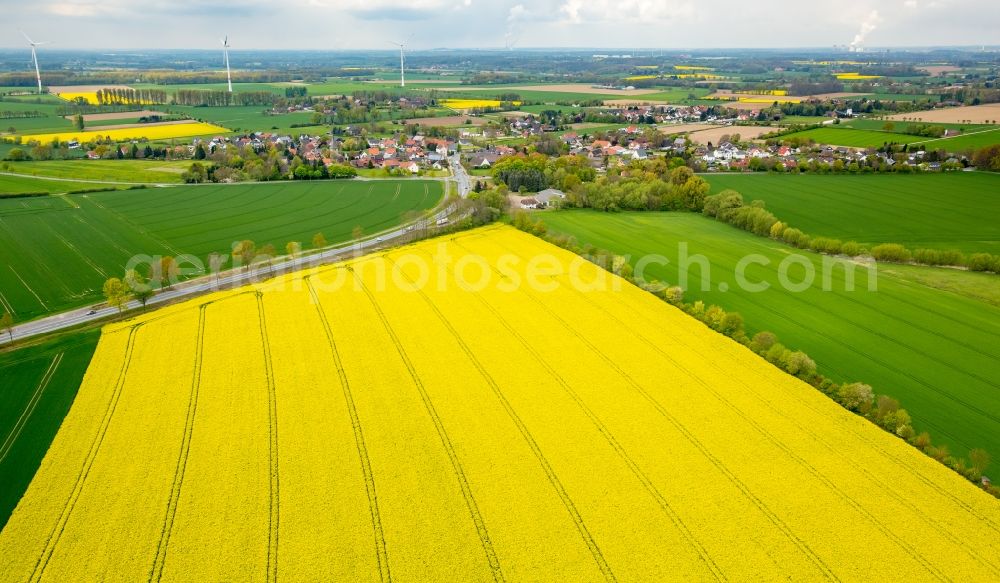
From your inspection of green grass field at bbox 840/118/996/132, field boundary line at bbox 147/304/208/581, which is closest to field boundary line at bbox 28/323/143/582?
field boundary line at bbox 147/304/208/581

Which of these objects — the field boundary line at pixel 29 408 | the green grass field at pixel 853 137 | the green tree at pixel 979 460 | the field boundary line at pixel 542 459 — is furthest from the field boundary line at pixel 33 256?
the green grass field at pixel 853 137

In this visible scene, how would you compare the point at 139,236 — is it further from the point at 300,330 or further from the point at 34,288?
the point at 300,330

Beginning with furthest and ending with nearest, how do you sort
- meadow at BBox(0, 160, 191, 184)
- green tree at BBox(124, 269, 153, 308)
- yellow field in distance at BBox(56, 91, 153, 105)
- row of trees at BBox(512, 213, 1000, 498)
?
1. yellow field in distance at BBox(56, 91, 153, 105)
2. meadow at BBox(0, 160, 191, 184)
3. green tree at BBox(124, 269, 153, 308)
4. row of trees at BBox(512, 213, 1000, 498)

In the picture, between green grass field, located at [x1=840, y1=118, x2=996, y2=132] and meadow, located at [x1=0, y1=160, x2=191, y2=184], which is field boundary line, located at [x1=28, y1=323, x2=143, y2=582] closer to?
meadow, located at [x1=0, y1=160, x2=191, y2=184]

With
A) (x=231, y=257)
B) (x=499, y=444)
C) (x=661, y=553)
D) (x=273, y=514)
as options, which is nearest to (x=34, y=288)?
(x=231, y=257)

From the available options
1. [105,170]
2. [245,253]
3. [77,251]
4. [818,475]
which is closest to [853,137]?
[818,475]

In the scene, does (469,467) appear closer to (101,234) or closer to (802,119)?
(101,234)
